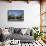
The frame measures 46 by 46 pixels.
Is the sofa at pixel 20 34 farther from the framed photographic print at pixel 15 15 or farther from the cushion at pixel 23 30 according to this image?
the framed photographic print at pixel 15 15

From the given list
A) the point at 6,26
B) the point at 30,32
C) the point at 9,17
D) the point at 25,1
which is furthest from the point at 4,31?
the point at 25,1

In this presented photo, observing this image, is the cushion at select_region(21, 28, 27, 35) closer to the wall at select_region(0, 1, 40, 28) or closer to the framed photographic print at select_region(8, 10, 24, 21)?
the wall at select_region(0, 1, 40, 28)

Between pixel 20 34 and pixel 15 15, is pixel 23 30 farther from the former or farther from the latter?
pixel 15 15

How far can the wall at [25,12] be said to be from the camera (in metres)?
4.00

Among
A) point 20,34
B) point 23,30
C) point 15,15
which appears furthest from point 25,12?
point 20,34

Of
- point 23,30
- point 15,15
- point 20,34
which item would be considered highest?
point 15,15

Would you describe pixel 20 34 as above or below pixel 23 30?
below

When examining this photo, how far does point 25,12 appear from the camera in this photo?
13.2 feet

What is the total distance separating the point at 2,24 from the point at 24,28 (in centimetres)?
74

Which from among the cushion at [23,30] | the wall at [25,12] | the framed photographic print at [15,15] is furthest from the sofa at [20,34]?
the framed photographic print at [15,15]

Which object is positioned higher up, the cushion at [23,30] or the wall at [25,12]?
the wall at [25,12]

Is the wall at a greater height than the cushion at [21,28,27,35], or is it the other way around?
the wall

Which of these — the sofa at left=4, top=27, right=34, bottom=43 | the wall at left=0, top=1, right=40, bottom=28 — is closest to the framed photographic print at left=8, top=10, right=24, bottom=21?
the wall at left=0, top=1, right=40, bottom=28

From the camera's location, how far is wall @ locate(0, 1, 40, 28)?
4004mm
